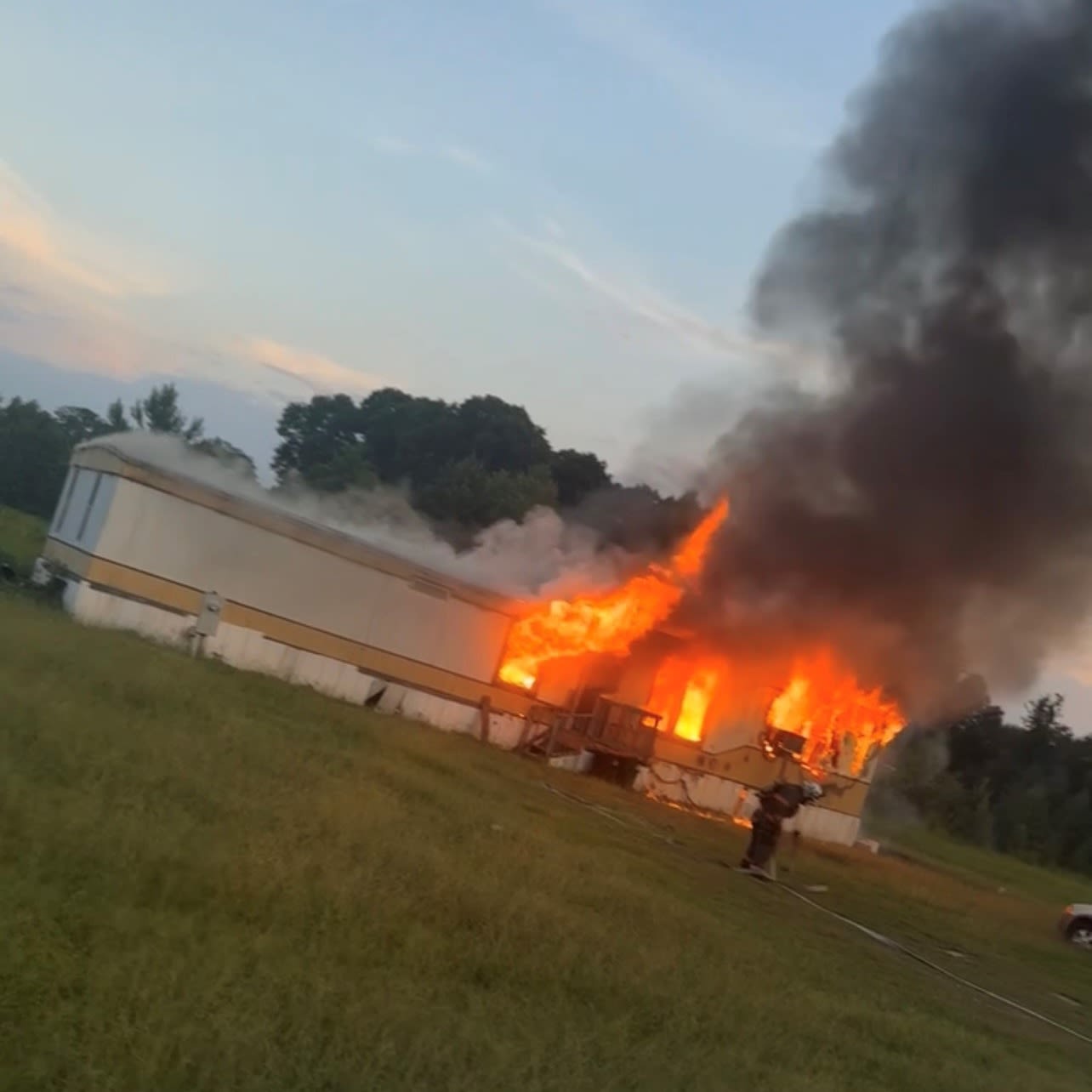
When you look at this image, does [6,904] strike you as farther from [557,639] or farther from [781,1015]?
[557,639]

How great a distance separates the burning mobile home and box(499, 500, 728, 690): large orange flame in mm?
32

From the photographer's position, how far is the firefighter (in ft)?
61.7

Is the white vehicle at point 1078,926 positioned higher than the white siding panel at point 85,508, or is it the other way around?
the white siding panel at point 85,508

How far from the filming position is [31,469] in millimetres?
59000

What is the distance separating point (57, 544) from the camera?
80.9 ft

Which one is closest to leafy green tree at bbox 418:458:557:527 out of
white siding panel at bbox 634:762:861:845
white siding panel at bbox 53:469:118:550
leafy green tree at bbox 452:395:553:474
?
leafy green tree at bbox 452:395:553:474

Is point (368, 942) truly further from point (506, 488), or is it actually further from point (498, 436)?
point (498, 436)

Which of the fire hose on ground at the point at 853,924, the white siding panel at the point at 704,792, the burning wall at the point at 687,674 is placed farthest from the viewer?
the white siding panel at the point at 704,792

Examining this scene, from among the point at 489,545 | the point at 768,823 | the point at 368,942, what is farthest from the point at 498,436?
the point at 368,942

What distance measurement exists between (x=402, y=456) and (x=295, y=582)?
126 feet

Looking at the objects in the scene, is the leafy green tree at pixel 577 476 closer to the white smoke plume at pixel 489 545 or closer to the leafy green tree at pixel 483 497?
the leafy green tree at pixel 483 497

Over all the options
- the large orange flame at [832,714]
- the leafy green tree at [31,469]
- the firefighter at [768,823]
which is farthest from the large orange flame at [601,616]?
the leafy green tree at [31,469]

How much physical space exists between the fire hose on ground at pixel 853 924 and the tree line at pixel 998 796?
23019 millimetres

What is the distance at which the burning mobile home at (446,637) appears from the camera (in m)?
22.2
